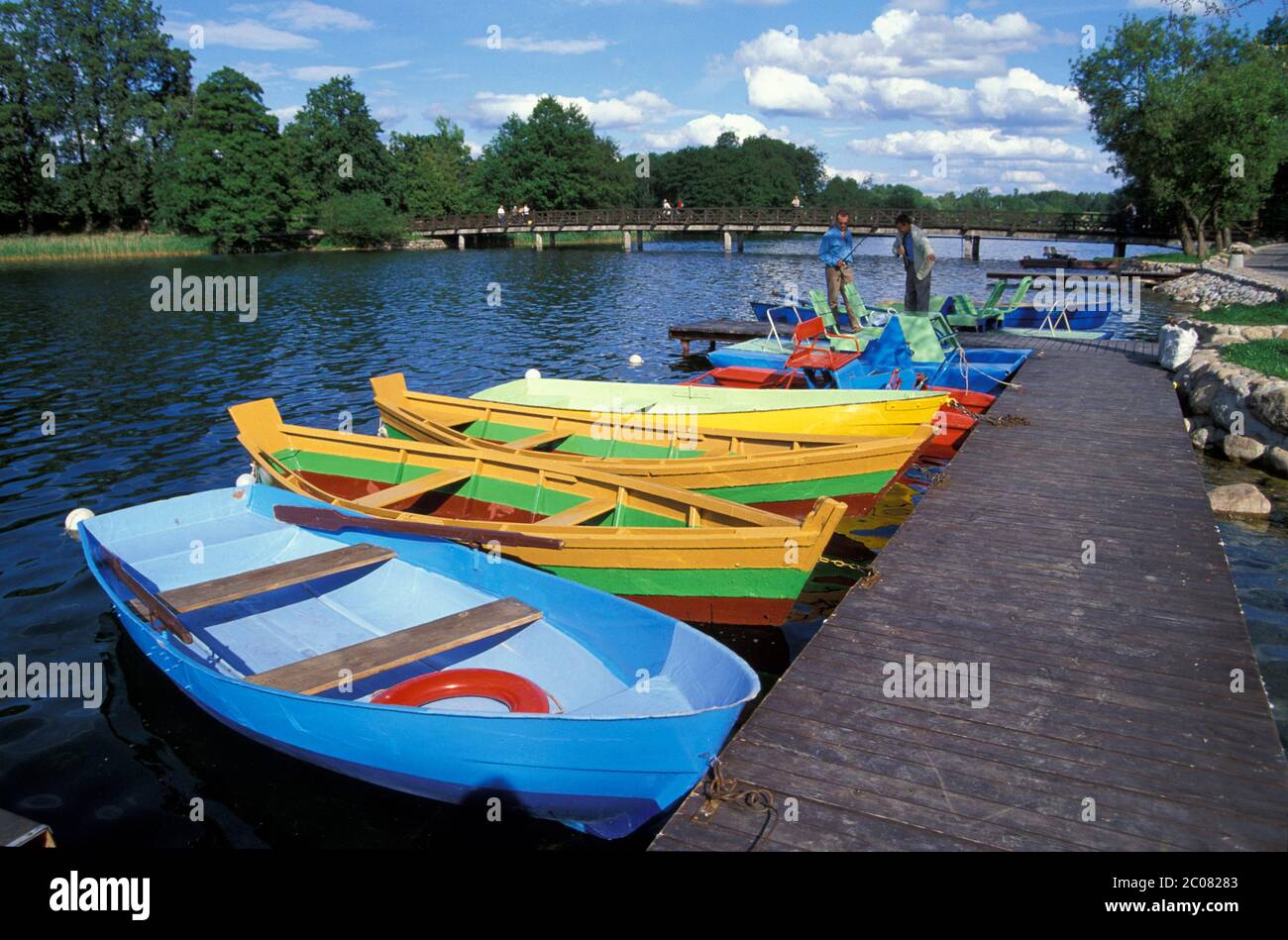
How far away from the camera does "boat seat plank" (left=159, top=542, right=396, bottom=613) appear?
5.95m

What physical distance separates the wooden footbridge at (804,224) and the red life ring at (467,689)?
50.9 metres

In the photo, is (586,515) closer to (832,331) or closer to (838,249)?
(832,331)

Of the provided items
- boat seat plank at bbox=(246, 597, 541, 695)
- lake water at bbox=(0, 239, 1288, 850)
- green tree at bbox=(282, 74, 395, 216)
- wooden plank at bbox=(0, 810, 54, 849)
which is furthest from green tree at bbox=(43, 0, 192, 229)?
wooden plank at bbox=(0, 810, 54, 849)

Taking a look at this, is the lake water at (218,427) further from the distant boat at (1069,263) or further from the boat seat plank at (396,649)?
the distant boat at (1069,263)

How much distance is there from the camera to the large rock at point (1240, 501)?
31.5ft

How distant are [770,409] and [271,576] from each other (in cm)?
632

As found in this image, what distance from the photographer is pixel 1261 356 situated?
1301cm

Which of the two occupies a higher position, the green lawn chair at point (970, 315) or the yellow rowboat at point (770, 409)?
the green lawn chair at point (970, 315)

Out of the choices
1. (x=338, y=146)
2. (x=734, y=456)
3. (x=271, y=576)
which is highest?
(x=338, y=146)

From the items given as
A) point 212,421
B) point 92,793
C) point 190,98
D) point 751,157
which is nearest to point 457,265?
point 190,98

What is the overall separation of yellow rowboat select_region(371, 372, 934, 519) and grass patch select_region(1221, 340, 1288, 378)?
6.97 metres

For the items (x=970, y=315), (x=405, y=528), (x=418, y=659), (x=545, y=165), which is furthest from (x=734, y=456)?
(x=545, y=165)

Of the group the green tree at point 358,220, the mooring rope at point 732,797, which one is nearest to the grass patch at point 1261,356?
the mooring rope at point 732,797
